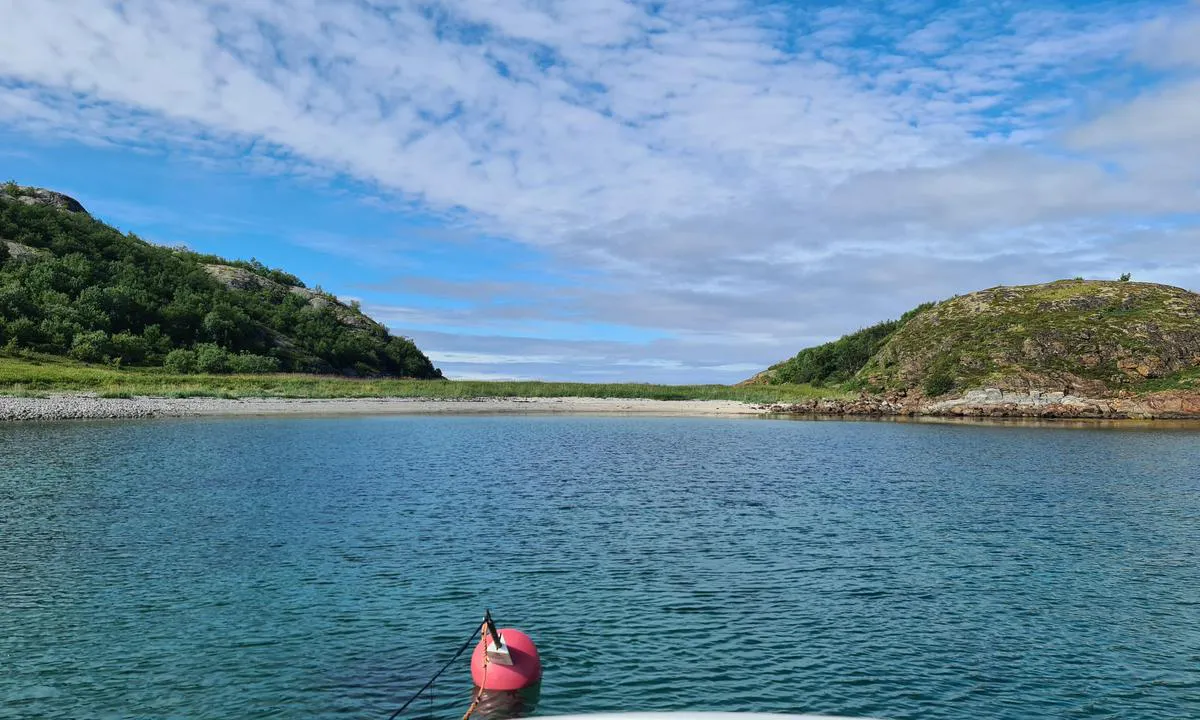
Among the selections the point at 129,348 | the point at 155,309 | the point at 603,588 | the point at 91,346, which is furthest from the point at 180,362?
the point at 603,588

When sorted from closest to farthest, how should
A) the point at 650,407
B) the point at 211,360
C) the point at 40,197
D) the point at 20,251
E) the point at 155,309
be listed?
1. the point at 650,407
2. the point at 211,360
3. the point at 20,251
4. the point at 155,309
5. the point at 40,197

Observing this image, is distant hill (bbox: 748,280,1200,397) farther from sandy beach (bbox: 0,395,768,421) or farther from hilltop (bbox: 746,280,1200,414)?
sandy beach (bbox: 0,395,768,421)

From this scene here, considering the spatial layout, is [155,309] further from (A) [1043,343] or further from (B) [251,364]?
(A) [1043,343]

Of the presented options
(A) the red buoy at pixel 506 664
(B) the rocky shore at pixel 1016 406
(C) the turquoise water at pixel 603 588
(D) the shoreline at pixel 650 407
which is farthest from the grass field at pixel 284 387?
(A) the red buoy at pixel 506 664

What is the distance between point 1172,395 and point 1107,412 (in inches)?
312

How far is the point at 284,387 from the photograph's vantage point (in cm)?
10156

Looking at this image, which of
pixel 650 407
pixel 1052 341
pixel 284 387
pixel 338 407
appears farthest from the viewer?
pixel 650 407

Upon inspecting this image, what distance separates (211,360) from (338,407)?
124 ft

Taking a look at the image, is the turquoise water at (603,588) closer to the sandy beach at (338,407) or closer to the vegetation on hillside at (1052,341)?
the sandy beach at (338,407)

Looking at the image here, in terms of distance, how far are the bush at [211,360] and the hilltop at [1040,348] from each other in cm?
9700

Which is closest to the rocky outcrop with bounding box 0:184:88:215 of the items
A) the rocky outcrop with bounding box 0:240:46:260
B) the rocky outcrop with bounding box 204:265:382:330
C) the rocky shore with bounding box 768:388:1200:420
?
the rocky outcrop with bounding box 0:240:46:260

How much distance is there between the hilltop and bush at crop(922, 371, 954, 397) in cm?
13

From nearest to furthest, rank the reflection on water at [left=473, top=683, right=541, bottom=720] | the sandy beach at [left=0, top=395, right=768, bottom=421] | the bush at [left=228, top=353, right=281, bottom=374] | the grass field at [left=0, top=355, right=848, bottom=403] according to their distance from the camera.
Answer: the reflection on water at [left=473, top=683, right=541, bottom=720] < the sandy beach at [left=0, top=395, right=768, bottom=421] < the grass field at [left=0, top=355, right=848, bottom=403] < the bush at [left=228, top=353, right=281, bottom=374]

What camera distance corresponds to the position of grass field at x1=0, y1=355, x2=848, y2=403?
8297 centimetres
